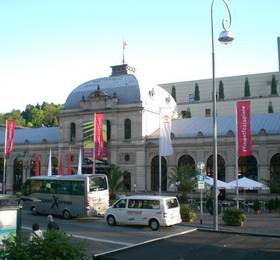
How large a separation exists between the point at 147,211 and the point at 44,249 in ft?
62.8

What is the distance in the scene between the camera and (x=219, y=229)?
27.9 metres

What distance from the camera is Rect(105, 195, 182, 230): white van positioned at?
28.3 metres

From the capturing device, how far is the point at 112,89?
6919 centimetres

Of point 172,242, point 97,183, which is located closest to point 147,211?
point 172,242

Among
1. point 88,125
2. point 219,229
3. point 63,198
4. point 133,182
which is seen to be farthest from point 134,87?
point 219,229

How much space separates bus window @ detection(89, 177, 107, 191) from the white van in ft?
16.7

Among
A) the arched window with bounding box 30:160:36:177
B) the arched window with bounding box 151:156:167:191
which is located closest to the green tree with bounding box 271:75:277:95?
the arched window with bounding box 151:156:167:191

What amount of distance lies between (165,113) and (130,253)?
24.1m

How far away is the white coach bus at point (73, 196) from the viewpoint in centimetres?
3509

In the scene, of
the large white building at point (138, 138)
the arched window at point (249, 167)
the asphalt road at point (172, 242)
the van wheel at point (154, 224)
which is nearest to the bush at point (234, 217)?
the asphalt road at point (172, 242)

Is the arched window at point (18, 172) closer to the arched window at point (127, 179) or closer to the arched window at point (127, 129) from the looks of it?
the arched window at point (127, 129)

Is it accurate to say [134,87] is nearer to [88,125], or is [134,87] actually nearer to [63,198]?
[88,125]

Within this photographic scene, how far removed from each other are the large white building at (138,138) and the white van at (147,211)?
95.0ft

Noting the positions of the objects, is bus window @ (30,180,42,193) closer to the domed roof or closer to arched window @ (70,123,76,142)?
the domed roof
